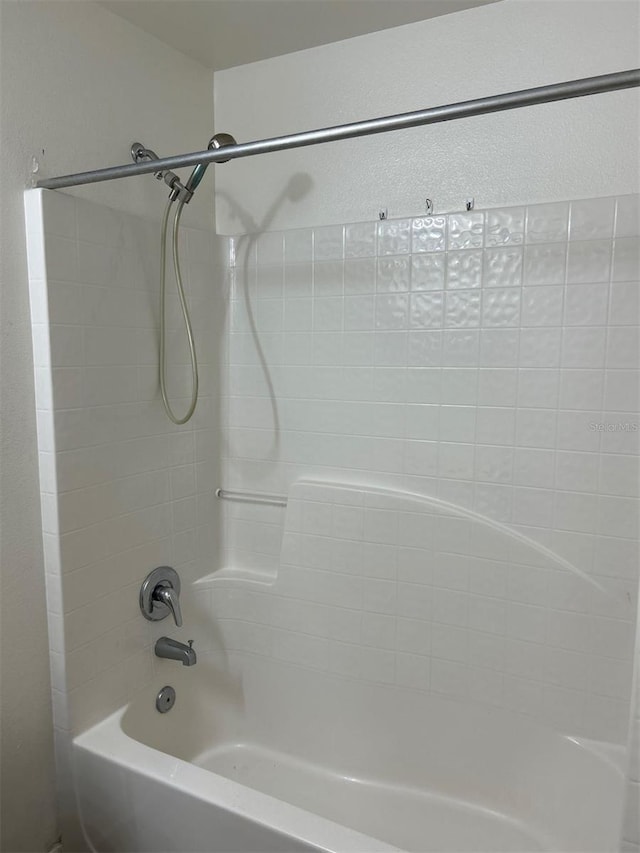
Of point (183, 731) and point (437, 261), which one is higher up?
point (437, 261)

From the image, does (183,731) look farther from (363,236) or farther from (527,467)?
(363,236)

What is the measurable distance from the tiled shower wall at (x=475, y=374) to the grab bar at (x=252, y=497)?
33mm

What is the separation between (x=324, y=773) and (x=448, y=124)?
1.91 metres

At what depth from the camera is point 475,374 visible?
169 cm

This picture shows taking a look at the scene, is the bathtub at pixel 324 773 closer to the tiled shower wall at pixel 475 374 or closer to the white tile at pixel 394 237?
the tiled shower wall at pixel 475 374

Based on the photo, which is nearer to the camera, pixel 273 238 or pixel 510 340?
pixel 510 340

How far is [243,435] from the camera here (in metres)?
2.05

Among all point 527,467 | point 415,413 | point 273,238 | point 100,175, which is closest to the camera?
point 100,175

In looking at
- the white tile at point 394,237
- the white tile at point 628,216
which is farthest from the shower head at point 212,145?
the white tile at point 628,216

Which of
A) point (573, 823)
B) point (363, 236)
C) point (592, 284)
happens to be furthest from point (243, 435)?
point (573, 823)

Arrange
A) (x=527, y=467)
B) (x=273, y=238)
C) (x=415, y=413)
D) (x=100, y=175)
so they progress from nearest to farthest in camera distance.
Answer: (x=100, y=175) → (x=527, y=467) → (x=415, y=413) → (x=273, y=238)

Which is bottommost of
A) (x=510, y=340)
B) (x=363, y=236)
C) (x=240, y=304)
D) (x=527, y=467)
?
(x=527, y=467)

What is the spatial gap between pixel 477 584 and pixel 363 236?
3.40ft

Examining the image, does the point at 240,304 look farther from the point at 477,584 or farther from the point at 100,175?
the point at 477,584
